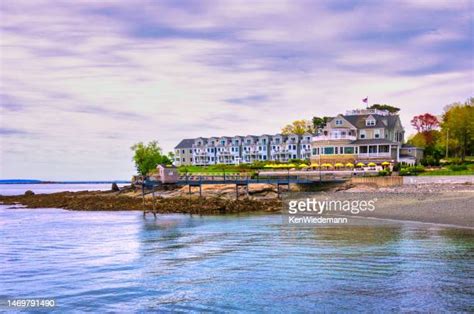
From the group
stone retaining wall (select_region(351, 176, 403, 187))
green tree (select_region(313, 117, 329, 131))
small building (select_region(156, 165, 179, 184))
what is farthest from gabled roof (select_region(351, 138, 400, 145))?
green tree (select_region(313, 117, 329, 131))

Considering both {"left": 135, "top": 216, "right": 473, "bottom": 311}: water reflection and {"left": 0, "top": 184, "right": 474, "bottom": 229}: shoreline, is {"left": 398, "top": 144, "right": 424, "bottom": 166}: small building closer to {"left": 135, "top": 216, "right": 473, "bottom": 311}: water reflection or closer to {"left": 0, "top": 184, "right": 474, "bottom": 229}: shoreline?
{"left": 0, "top": 184, "right": 474, "bottom": 229}: shoreline

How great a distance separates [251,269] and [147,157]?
8274 cm

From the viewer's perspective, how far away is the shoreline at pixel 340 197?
34.3 m

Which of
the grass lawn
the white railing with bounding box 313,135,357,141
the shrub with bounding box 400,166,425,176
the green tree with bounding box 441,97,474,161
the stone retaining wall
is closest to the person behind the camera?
the stone retaining wall

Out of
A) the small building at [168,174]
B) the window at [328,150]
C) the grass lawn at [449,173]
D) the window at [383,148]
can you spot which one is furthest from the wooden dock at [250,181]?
the window at [383,148]

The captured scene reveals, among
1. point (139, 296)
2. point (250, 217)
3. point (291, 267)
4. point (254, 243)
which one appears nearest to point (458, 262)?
point (291, 267)

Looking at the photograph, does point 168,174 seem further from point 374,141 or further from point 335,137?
point 374,141

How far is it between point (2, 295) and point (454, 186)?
3998 cm

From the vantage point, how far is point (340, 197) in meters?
47.1

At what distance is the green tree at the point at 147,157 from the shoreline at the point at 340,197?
24.9 meters

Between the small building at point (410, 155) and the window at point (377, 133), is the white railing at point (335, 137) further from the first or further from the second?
the small building at point (410, 155)

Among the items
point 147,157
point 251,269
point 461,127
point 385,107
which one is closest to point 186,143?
point 147,157

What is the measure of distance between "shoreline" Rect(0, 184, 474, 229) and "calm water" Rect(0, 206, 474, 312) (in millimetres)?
3839

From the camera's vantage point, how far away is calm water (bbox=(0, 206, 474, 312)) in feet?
49.0
